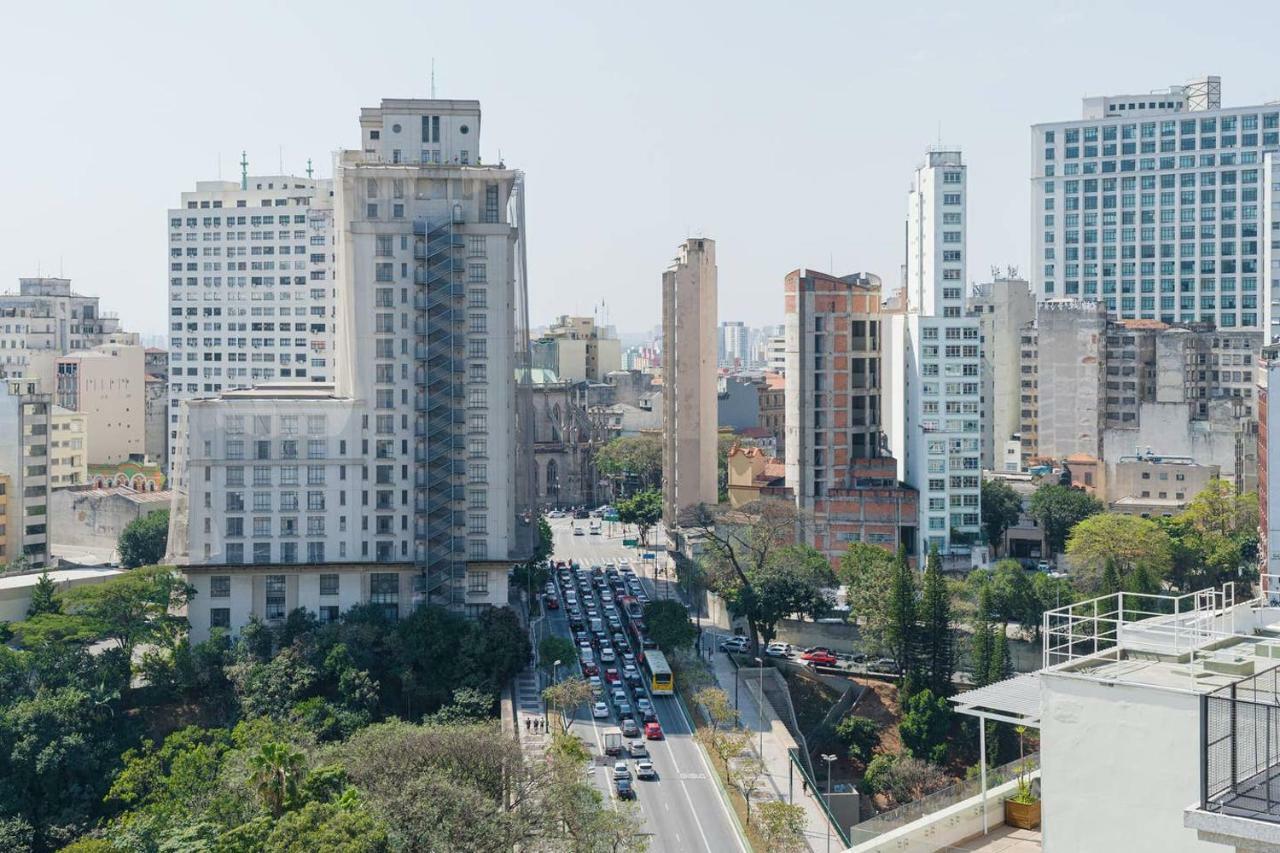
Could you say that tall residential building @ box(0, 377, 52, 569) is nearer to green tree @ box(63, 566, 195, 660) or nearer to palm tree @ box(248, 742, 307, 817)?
green tree @ box(63, 566, 195, 660)

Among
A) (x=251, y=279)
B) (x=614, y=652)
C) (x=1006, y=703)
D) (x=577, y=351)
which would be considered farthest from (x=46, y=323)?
(x=1006, y=703)

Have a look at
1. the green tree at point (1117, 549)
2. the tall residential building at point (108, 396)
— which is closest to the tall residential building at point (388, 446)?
the green tree at point (1117, 549)

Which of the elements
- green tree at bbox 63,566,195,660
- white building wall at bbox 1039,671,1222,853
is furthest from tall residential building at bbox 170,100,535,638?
white building wall at bbox 1039,671,1222,853

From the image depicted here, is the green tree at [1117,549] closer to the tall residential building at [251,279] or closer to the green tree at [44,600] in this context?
the green tree at [44,600]

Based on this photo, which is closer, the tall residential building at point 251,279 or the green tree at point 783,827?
the green tree at point 783,827

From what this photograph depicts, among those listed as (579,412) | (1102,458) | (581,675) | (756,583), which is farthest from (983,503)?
(579,412)

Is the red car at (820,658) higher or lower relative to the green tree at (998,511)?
lower
